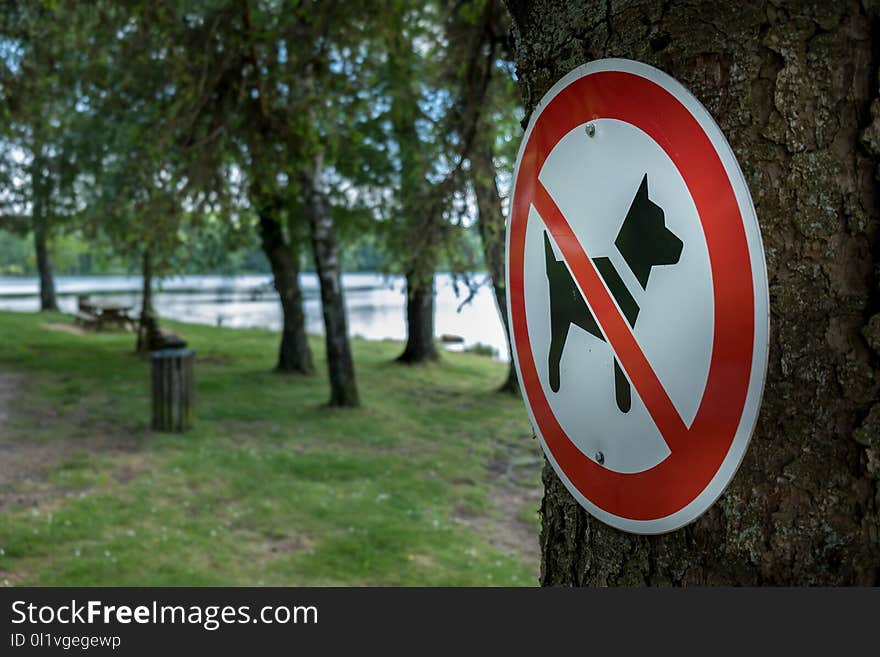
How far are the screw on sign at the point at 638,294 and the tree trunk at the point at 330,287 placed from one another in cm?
988

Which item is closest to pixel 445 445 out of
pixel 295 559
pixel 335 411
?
pixel 335 411

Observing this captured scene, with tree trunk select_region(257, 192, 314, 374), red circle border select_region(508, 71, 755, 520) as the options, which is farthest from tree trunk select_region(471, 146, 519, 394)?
tree trunk select_region(257, 192, 314, 374)

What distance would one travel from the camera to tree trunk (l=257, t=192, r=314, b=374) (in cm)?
1410

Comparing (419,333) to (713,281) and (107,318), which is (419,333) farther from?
(713,281)

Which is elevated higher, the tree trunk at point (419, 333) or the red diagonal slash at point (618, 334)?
the red diagonal slash at point (618, 334)

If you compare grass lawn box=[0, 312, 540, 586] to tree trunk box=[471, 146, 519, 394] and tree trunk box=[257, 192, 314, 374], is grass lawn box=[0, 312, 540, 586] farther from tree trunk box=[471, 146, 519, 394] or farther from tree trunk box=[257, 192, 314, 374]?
tree trunk box=[471, 146, 519, 394]

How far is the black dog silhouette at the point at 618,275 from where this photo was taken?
45.9 inches

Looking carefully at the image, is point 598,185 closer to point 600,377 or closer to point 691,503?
point 600,377

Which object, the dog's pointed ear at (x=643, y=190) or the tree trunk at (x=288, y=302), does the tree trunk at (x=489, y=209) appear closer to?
the dog's pointed ear at (x=643, y=190)

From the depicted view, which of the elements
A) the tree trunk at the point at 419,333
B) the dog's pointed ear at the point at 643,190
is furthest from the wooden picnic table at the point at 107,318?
the dog's pointed ear at the point at 643,190

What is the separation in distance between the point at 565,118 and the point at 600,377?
46cm

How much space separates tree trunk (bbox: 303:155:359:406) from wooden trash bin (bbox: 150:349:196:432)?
239 cm

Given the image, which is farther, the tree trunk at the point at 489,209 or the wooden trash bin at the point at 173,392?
the wooden trash bin at the point at 173,392

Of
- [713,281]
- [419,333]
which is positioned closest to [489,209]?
[713,281]
